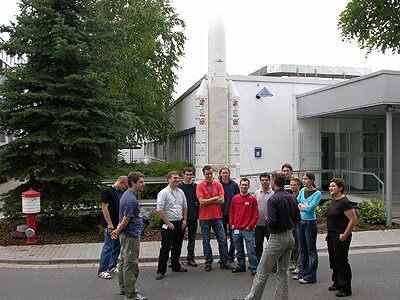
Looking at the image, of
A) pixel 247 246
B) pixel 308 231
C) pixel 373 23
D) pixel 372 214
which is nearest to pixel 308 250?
pixel 308 231

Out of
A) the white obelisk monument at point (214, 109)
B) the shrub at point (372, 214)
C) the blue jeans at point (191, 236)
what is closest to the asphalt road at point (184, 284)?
the blue jeans at point (191, 236)

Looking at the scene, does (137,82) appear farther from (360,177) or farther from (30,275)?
(30,275)

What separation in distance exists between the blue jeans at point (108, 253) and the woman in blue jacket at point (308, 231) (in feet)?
10.9

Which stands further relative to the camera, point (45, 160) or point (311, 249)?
point (45, 160)

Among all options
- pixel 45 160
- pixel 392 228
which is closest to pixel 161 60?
pixel 45 160

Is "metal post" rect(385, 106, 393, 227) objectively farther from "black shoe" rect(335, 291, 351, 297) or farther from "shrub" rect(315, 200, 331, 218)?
"black shoe" rect(335, 291, 351, 297)

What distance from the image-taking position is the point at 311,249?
251 inches

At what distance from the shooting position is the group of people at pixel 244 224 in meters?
5.18

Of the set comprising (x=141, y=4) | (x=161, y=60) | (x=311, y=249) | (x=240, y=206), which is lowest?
(x=311, y=249)

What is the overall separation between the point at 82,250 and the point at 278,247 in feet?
16.9

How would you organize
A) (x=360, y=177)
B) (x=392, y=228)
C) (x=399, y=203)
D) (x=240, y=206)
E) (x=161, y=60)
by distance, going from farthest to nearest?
(x=161, y=60), (x=360, y=177), (x=399, y=203), (x=392, y=228), (x=240, y=206)

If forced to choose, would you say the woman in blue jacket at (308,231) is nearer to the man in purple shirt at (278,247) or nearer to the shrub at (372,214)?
the man in purple shirt at (278,247)

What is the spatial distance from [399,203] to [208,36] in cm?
950

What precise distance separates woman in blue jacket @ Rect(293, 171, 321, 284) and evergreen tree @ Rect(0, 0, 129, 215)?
18.3 ft
